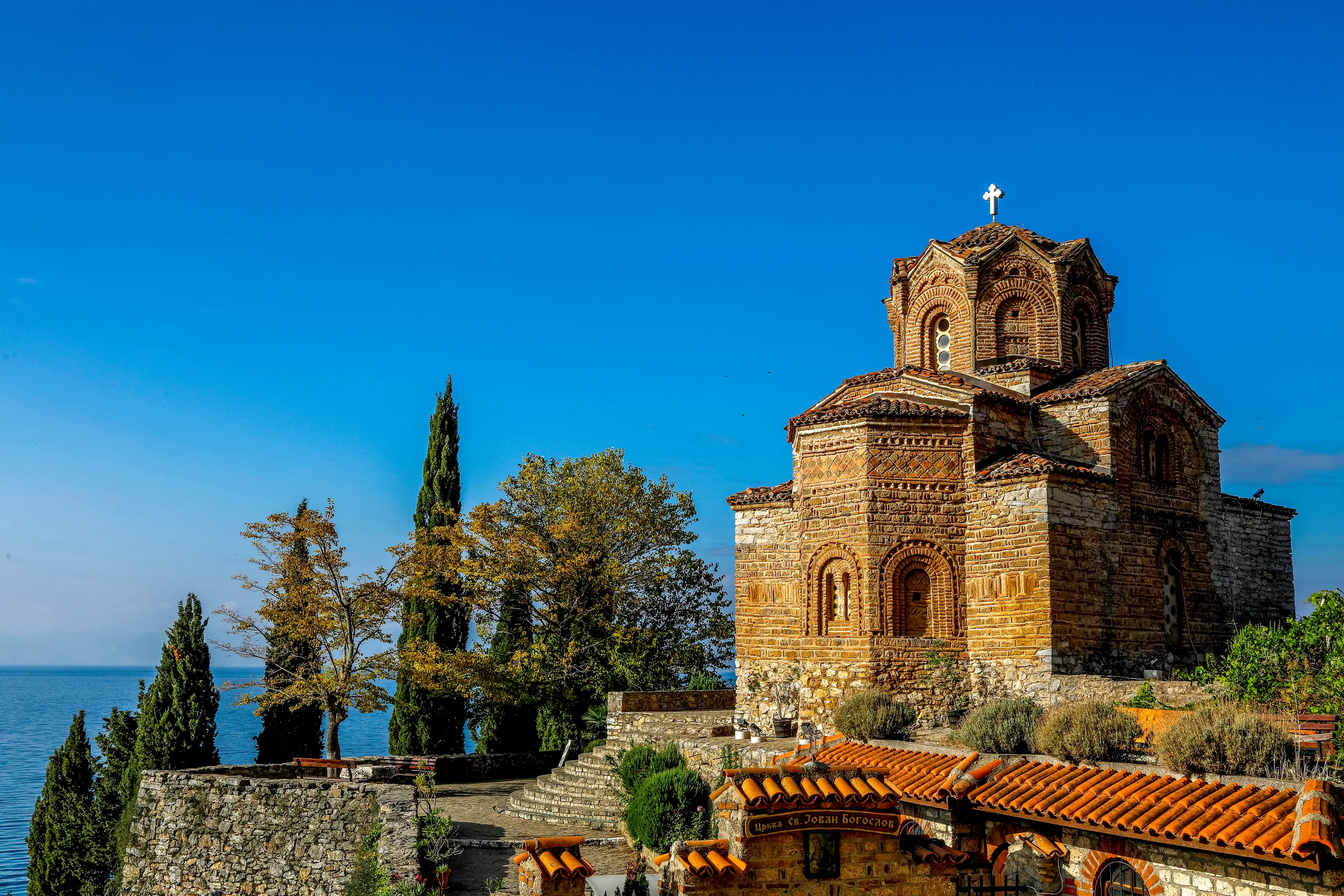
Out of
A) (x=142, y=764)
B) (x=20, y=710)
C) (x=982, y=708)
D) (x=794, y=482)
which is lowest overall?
(x=20, y=710)

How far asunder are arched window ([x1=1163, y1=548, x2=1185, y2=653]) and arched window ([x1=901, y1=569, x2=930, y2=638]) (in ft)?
14.5

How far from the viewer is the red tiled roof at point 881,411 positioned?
1802 cm

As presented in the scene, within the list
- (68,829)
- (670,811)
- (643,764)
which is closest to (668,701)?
(643,764)

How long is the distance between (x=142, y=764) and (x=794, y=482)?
44.4 feet

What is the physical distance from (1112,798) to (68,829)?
1869 centimetres

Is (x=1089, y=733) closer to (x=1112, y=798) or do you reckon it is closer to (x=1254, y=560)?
(x=1112, y=798)

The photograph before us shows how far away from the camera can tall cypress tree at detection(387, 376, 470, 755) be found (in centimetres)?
2559

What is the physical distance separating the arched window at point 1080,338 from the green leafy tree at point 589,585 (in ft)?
34.2

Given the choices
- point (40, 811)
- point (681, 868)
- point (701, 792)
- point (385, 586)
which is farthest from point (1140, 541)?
point (40, 811)

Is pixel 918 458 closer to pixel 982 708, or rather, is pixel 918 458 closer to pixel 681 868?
pixel 982 708

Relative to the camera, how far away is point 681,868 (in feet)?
25.1

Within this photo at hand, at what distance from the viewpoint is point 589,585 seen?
1041 inches

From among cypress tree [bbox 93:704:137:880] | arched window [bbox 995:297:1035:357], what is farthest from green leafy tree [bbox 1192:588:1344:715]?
cypress tree [bbox 93:704:137:880]

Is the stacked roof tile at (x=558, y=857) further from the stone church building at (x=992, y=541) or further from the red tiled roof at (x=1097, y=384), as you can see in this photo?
the red tiled roof at (x=1097, y=384)
